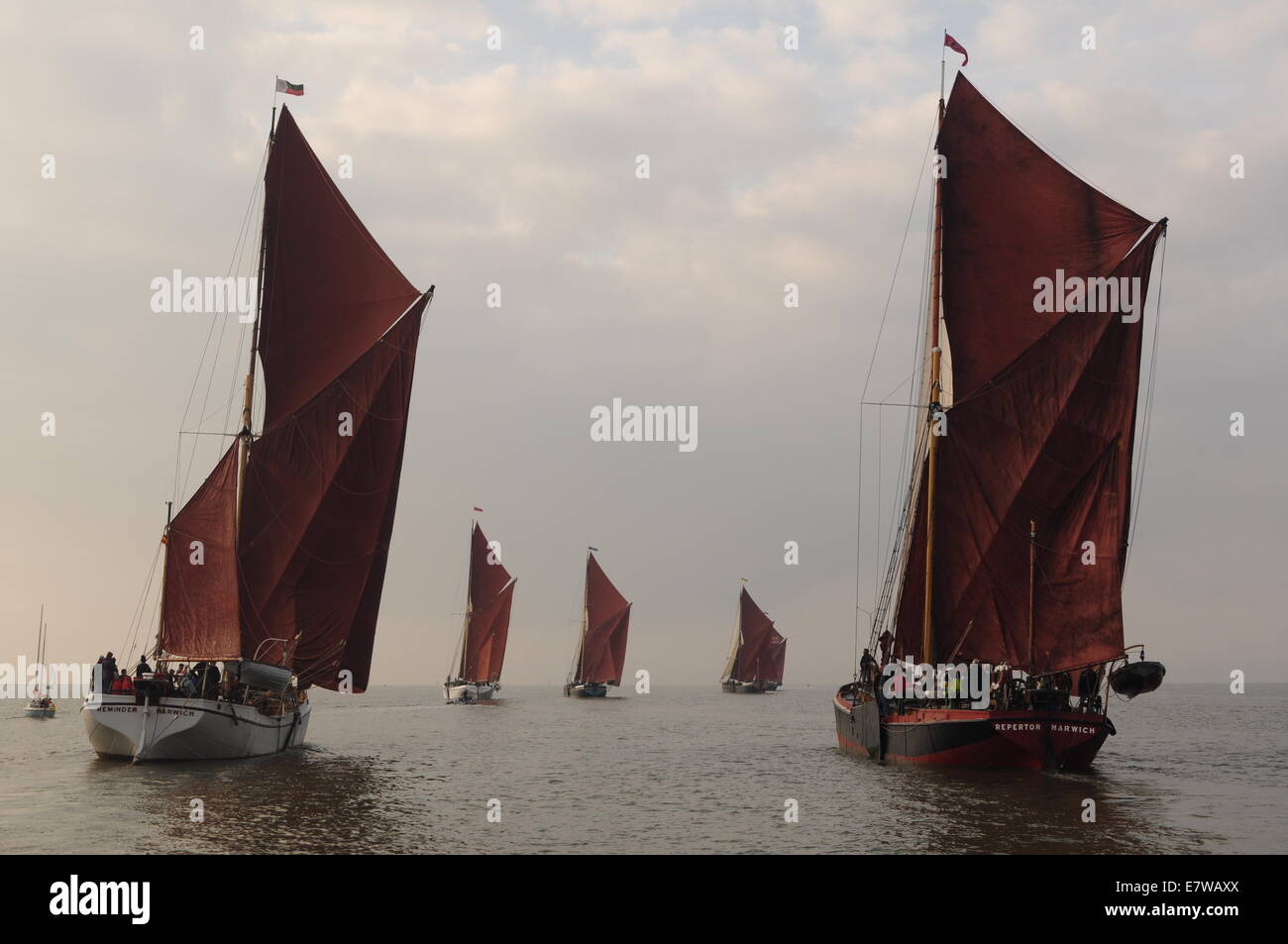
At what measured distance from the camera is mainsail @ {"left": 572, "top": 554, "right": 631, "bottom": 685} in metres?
143

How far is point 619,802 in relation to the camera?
35.5m

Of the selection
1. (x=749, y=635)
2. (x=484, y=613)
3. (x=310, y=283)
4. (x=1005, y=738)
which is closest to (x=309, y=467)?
(x=310, y=283)

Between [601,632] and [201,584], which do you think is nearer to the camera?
[201,584]

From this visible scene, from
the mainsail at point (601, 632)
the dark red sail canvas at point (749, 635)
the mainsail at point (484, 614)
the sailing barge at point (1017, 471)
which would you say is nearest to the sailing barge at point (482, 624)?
the mainsail at point (484, 614)

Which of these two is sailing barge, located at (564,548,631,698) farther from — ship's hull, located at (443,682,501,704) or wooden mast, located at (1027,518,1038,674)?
wooden mast, located at (1027,518,1038,674)

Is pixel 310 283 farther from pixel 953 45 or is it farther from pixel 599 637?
pixel 599 637

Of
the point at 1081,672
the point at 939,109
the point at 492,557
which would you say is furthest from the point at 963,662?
the point at 492,557

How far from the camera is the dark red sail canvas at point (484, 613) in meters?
120

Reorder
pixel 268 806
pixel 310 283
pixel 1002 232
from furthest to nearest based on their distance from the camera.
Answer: pixel 310 283 < pixel 1002 232 < pixel 268 806

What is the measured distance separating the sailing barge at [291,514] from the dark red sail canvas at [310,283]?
62mm

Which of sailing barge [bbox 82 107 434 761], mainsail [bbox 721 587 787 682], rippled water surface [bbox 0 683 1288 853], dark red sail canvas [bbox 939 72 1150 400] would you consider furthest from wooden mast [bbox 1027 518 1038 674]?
mainsail [bbox 721 587 787 682]

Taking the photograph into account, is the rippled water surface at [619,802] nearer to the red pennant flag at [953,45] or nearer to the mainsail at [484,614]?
the red pennant flag at [953,45]

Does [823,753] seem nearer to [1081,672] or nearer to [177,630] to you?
[1081,672]

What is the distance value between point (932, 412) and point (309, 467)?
84.6ft
